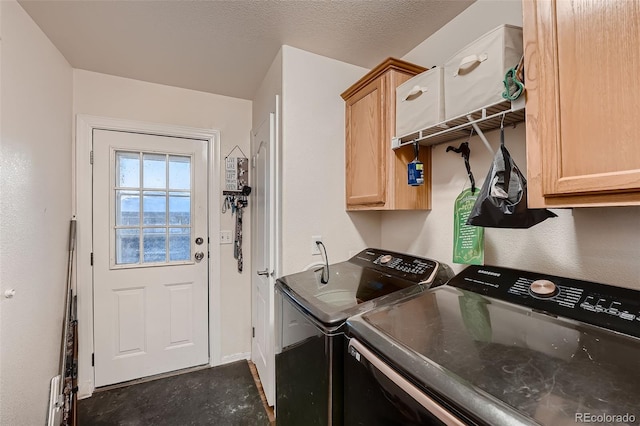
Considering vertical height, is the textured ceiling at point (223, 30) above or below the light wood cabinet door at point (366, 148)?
above

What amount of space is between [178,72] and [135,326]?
1987mm

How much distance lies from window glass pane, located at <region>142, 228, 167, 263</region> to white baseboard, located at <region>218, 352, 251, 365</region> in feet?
3.30

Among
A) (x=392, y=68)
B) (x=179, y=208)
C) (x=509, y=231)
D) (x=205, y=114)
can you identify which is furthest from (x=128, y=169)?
(x=509, y=231)

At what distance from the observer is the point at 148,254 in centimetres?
220

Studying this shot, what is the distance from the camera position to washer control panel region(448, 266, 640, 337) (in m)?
0.76

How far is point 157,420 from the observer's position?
5.79 ft

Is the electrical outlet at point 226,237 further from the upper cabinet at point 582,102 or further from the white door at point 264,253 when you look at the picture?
the upper cabinet at point 582,102

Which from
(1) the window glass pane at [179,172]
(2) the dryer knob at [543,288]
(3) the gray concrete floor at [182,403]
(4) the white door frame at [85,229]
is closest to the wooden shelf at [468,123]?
(2) the dryer knob at [543,288]

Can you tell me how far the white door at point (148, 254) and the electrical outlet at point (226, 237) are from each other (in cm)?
15

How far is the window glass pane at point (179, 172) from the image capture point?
2262 millimetres

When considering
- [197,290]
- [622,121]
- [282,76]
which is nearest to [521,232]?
[622,121]

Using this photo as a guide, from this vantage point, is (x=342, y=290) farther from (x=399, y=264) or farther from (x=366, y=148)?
(x=366, y=148)

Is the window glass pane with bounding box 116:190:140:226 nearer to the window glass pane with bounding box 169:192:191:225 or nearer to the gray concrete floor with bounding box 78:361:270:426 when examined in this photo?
the window glass pane with bounding box 169:192:191:225

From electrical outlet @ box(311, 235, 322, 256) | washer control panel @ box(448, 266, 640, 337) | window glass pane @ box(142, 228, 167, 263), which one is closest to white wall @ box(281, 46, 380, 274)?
electrical outlet @ box(311, 235, 322, 256)
